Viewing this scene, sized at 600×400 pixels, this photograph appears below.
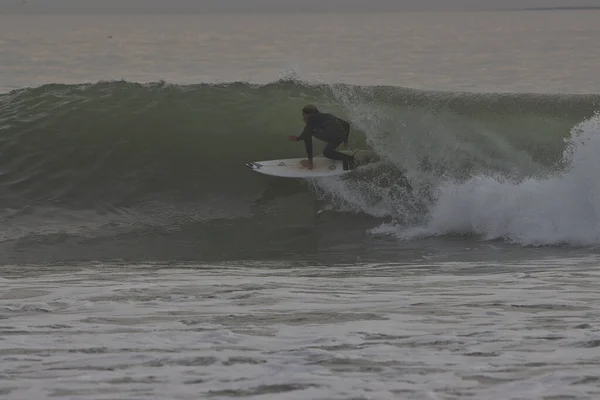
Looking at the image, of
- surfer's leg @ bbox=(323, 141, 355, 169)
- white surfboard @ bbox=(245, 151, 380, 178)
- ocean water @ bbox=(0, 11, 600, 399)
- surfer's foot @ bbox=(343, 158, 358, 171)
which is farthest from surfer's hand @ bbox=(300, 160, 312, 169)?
surfer's foot @ bbox=(343, 158, 358, 171)

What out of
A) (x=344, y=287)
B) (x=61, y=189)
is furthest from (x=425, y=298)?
(x=61, y=189)

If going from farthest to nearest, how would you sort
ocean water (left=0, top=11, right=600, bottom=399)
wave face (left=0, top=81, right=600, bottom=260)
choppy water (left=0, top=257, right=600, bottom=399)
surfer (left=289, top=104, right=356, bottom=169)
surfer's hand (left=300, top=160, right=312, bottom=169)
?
surfer's hand (left=300, top=160, right=312, bottom=169) < surfer (left=289, top=104, right=356, bottom=169) < wave face (left=0, top=81, right=600, bottom=260) < ocean water (left=0, top=11, right=600, bottom=399) < choppy water (left=0, top=257, right=600, bottom=399)

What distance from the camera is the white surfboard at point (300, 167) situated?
11.9 meters

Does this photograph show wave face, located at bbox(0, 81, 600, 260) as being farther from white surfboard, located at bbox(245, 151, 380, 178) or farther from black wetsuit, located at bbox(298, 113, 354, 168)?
black wetsuit, located at bbox(298, 113, 354, 168)

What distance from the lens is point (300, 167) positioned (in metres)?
12.1

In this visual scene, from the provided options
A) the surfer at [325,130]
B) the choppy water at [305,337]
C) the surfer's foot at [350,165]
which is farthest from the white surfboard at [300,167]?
the choppy water at [305,337]

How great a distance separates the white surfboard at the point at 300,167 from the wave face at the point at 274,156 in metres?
0.28

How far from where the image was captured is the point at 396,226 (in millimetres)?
11141

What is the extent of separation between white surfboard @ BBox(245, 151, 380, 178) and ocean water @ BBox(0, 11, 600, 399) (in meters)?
0.28

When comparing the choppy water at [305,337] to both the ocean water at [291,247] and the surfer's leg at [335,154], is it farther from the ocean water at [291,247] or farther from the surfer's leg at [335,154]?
the surfer's leg at [335,154]

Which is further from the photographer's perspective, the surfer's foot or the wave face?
the surfer's foot

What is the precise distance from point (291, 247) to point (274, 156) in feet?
11.7

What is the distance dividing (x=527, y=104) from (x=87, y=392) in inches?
489

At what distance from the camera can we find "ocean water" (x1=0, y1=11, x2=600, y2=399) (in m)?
4.94
